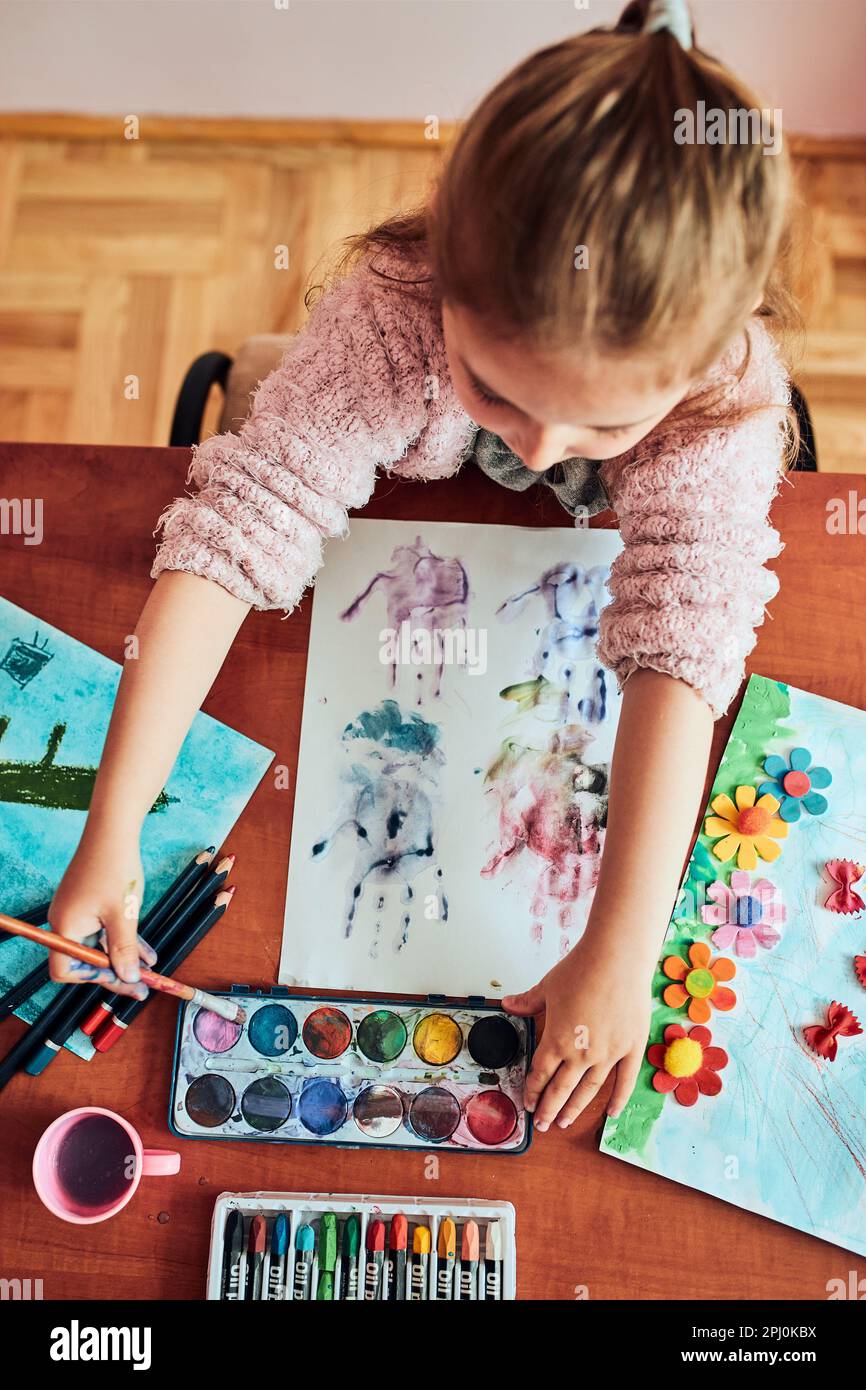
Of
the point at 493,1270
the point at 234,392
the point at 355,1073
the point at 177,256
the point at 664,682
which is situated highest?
the point at 177,256

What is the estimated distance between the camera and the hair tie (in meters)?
0.41

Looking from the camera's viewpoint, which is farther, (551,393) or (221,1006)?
(221,1006)

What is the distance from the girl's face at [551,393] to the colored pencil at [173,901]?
32 cm

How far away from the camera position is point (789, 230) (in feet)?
1.62

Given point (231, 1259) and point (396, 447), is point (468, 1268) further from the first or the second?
point (396, 447)

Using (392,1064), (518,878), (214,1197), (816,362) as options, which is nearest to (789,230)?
(518,878)

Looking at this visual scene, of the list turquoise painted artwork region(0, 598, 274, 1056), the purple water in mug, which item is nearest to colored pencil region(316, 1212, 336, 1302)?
the purple water in mug

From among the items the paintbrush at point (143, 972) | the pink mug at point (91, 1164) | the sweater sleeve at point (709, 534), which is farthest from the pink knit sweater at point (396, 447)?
the pink mug at point (91, 1164)

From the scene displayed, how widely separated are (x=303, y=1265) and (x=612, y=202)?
0.56 metres

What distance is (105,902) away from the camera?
583mm

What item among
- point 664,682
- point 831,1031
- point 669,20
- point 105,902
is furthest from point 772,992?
point 669,20

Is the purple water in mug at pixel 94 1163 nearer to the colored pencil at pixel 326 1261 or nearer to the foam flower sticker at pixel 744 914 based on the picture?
the colored pencil at pixel 326 1261

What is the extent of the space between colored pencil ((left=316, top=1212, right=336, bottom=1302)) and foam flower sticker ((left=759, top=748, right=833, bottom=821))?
0.37 m

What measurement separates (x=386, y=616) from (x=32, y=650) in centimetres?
24
